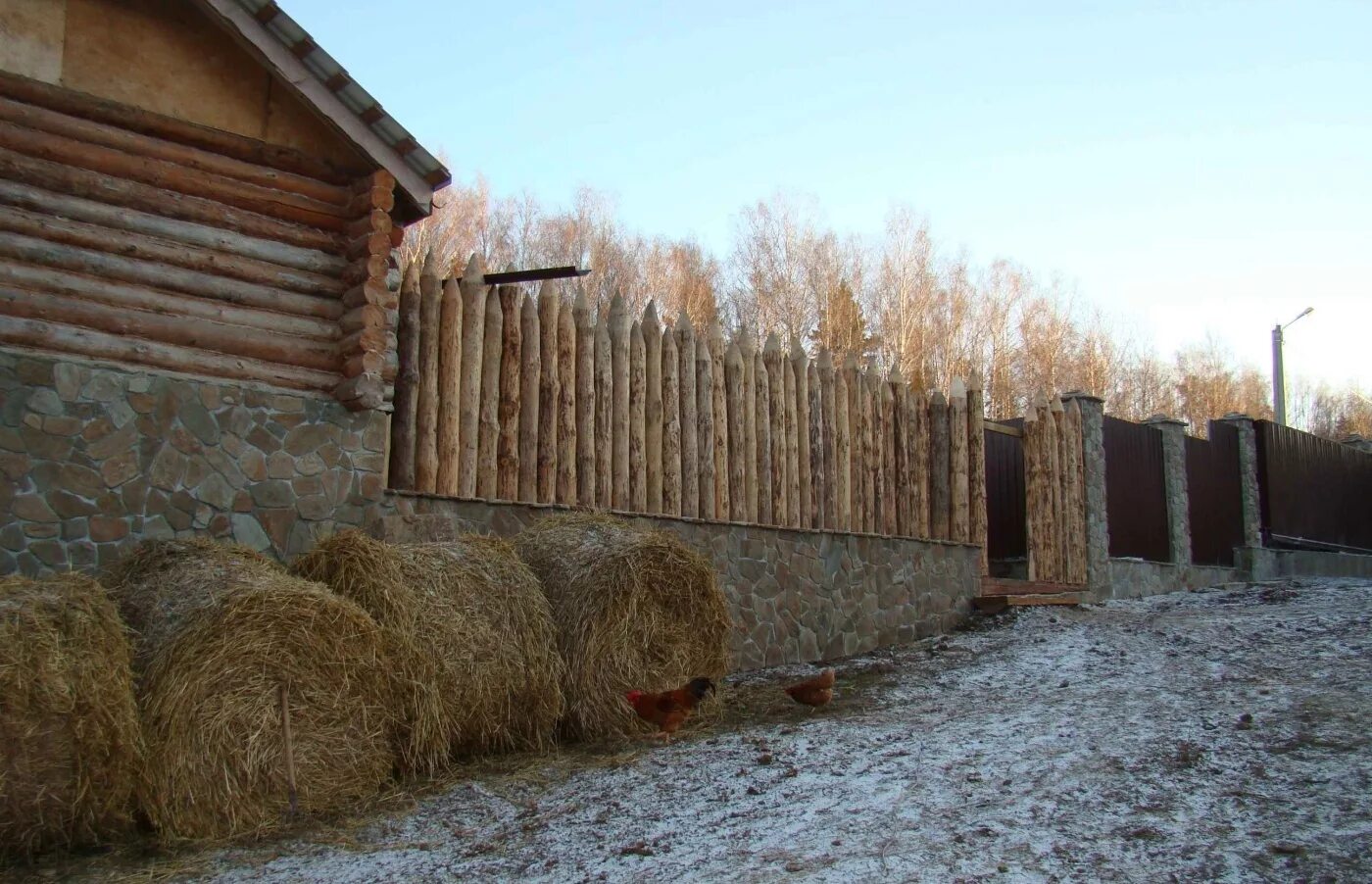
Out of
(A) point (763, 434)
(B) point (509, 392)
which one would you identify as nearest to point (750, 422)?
(A) point (763, 434)

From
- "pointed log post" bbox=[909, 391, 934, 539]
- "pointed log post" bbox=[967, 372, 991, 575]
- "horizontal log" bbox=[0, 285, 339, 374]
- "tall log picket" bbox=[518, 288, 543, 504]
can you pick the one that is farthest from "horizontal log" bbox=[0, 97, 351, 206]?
"pointed log post" bbox=[967, 372, 991, 575]

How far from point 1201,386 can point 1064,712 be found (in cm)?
4448

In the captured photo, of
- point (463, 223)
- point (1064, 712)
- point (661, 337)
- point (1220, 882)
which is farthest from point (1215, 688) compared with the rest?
point (463, 223)

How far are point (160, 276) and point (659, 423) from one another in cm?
400

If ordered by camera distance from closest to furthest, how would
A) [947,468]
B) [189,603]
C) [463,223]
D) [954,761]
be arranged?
[189,603]
[954,761]
[947,468]
[463,223]

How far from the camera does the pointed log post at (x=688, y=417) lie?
392 inches

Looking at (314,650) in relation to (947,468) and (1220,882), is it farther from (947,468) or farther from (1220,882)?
(947,468)

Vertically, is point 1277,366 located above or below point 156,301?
above

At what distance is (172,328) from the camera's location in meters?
7.52

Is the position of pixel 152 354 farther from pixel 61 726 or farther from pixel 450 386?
pixel 61 726

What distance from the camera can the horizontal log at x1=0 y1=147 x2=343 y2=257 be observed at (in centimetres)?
711

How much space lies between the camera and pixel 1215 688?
7.47 meters

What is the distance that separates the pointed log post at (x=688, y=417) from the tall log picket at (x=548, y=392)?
1.33m

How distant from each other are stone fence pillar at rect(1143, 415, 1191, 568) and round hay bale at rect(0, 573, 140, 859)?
14310 millimetres
